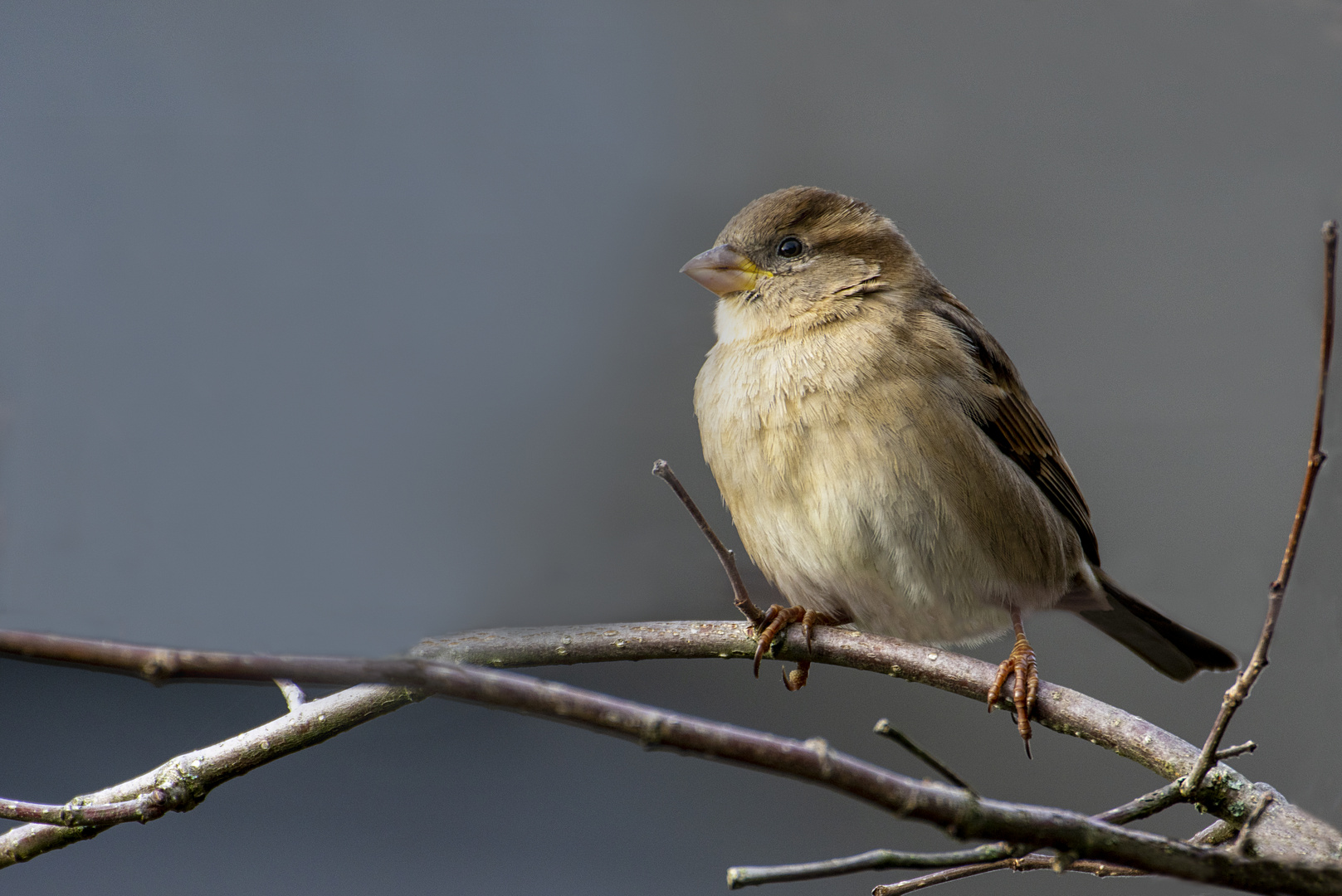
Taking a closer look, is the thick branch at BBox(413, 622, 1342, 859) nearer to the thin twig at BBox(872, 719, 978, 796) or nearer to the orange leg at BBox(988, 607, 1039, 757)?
the orange leg at BBox(988, 607, 1039, 757)

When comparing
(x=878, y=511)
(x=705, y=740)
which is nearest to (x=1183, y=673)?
(x=878, y=511)

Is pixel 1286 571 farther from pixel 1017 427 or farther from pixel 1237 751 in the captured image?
pixel 1017 427

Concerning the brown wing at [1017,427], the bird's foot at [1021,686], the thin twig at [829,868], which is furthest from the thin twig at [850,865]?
the brown wing at [1017,427]

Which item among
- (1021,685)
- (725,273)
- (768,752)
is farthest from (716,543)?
(725,273)

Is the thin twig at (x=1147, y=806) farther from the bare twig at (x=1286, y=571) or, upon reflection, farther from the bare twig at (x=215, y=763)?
the bare twig at (x=215, y=763)

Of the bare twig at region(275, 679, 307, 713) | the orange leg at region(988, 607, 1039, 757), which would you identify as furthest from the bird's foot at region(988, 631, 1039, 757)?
the bare twig at region(275, 679, 307, 713)

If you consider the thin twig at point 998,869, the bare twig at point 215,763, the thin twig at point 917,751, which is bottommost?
the thin twig at point 998,869

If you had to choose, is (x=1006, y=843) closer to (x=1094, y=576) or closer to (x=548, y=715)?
(x=548, y=715)
